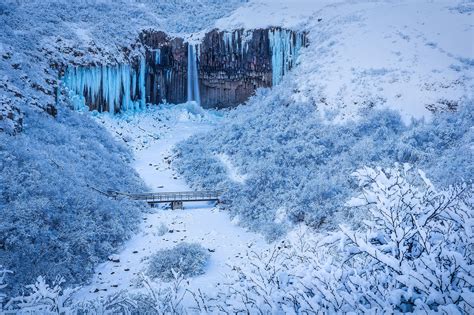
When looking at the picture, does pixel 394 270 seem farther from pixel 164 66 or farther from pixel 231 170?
pixel 164 66

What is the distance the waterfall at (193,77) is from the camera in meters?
34.6

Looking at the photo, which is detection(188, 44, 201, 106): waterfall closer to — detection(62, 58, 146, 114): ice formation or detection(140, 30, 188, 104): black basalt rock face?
detection(140, 30, 188, 104): black basalt rock face

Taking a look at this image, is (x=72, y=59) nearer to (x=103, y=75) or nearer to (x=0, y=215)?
(x=103, y=75)

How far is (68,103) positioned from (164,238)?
14299 millimetres

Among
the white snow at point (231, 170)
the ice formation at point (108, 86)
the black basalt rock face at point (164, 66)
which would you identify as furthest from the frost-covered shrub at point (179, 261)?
the black basalt rock face at point (164, 66)

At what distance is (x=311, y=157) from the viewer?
18.9m

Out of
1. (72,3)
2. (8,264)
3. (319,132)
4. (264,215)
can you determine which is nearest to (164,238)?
(264,215)

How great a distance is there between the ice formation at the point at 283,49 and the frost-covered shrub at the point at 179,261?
65.4 feet

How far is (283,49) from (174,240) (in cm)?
2072

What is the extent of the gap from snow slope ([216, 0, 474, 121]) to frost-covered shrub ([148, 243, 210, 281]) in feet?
38.7

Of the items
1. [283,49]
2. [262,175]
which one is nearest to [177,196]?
[262,175]

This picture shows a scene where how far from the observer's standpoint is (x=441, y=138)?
17.1m

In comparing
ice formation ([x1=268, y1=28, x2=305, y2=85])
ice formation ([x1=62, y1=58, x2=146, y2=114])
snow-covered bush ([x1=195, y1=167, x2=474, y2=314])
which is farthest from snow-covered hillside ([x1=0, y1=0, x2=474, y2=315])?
ice formation ([x1=62, y1=58, x2=146, y2=114])

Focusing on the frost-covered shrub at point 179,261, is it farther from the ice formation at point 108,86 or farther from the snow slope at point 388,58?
the ice formation at point 108,86
